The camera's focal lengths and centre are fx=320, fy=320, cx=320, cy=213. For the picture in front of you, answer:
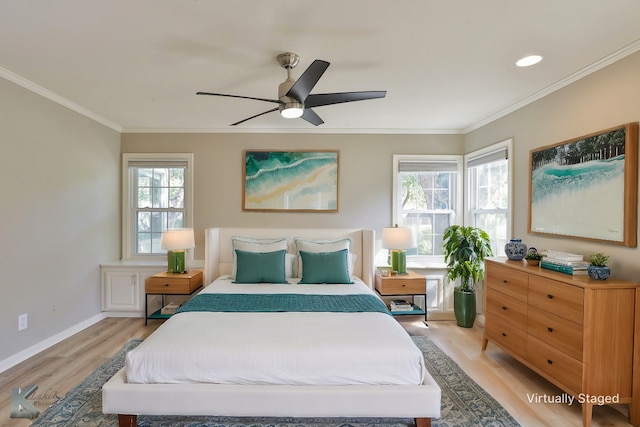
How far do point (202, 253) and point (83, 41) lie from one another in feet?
8.95

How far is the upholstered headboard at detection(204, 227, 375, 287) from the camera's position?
3.90 m

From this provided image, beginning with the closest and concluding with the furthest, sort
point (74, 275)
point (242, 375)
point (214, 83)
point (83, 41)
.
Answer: point (242, 375), point (83, 41), point (214, 83), point (74, 275)

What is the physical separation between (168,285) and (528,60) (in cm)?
398

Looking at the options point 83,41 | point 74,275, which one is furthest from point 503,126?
point 74,275

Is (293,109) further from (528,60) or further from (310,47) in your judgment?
(528,60)

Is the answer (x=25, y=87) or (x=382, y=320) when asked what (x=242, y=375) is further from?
(x=25, y=87)

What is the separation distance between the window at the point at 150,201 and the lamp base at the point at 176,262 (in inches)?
23.5

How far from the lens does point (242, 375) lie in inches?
74.0

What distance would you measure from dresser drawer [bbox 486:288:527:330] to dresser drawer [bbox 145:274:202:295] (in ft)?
10.3

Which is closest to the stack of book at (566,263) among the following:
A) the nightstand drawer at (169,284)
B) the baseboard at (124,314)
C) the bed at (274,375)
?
the bed at (274,375)

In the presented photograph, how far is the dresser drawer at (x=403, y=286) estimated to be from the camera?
3631mm

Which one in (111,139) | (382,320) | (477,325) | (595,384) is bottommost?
(477,325)

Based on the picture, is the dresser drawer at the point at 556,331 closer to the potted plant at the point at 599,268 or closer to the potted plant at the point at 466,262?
the potted plant at the point at 599,268
